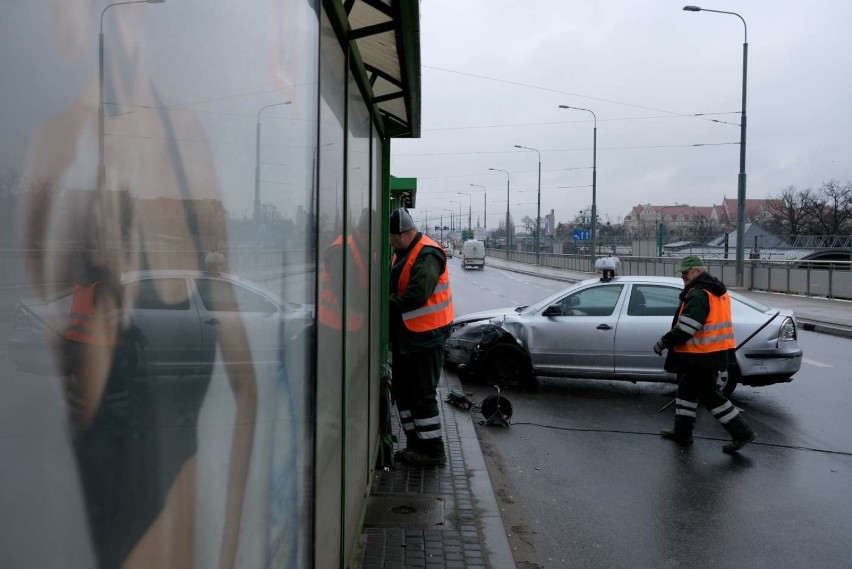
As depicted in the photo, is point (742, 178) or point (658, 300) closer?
point (658, 300)

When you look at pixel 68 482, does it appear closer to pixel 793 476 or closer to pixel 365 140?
pixel 365 140

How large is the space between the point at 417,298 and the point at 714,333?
2879 mm

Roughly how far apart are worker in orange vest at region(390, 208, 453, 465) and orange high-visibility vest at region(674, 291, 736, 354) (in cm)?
242

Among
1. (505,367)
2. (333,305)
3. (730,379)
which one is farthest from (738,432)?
(333,305)

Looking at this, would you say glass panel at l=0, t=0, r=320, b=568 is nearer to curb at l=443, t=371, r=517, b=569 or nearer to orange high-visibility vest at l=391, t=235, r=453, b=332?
curb at l=443, t=371, r=517, b=569

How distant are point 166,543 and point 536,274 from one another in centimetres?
4647

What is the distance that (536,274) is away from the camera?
47.0 metres

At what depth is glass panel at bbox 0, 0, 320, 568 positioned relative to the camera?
0.80m

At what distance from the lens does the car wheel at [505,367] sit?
9703 mm

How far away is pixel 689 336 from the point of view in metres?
6.71

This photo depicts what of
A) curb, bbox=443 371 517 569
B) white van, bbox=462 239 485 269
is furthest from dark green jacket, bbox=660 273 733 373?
white van, bbox=462 239 485 269

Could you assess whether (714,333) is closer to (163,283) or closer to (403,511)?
(403,511)

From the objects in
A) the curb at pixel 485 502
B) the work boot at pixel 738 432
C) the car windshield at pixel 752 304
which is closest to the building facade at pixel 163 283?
the curb at pixel 485 502

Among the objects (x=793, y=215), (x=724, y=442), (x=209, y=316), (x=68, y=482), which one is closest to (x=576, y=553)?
(x=724, y=442)
